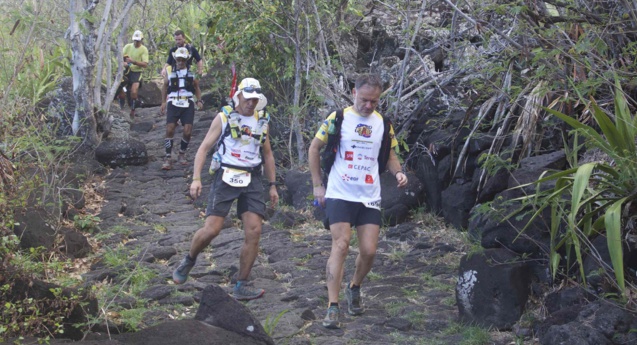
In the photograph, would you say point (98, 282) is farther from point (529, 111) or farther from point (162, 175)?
point (162, 175)

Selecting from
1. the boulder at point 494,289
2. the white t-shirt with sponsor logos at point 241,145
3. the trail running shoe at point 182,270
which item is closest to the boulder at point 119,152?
the trail running shoe at point 182,270

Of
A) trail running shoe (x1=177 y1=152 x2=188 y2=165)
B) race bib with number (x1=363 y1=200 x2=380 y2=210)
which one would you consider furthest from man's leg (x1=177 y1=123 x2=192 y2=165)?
race bib with number (x1=363 y1=200 x2=380 y2=210)

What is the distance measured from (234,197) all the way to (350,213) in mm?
1107

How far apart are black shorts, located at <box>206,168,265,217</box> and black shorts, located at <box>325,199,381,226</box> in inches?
32.2

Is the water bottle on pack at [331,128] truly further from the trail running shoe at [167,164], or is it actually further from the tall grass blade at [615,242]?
the trail running shoe at [167,164]

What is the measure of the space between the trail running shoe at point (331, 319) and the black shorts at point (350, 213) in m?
0.67

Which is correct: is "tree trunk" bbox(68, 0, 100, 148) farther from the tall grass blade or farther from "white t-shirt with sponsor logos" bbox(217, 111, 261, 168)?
the tall grass blade

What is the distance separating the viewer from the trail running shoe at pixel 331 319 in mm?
6301

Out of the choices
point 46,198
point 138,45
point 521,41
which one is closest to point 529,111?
point 521,41

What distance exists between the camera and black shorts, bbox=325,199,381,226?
647cm

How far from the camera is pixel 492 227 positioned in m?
6.57

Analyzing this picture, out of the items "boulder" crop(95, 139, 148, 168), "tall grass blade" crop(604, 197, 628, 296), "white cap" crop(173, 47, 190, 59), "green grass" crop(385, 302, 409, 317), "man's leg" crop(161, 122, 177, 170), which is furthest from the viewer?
"boulder" crop(95, 139, 148, 168)

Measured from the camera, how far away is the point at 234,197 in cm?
707

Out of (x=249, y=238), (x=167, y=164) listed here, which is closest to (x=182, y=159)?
(x=167, y=164)
